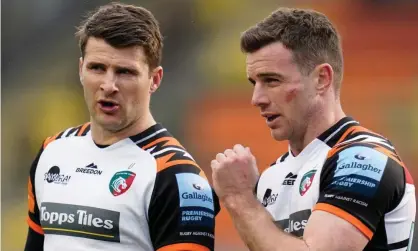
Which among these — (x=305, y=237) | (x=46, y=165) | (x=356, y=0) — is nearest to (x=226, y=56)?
(x=356, y=0)

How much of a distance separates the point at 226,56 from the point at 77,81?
1795 mm

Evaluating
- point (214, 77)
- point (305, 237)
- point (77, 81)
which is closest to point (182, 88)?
point (214, 77)

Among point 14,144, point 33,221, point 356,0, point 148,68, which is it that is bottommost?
point 33,221

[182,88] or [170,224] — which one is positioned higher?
[182,88]

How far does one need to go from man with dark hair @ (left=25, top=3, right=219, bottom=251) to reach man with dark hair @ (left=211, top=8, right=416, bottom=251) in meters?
0.27

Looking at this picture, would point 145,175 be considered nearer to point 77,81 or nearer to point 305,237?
point 305,237

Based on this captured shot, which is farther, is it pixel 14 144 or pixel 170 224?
pixel 14 144

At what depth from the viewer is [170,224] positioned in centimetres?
355

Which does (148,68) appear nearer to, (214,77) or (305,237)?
(305,237)

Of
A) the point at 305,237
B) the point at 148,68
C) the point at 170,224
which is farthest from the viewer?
the point at 148,68

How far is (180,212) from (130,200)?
0.22 m

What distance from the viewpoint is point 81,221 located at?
3.67 meters

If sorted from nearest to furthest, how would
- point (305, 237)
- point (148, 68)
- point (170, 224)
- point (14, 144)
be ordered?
point (305, 237) → point (170, 224) → point (148, 68) → point (14, 144)

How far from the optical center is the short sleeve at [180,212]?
11.7 ft
